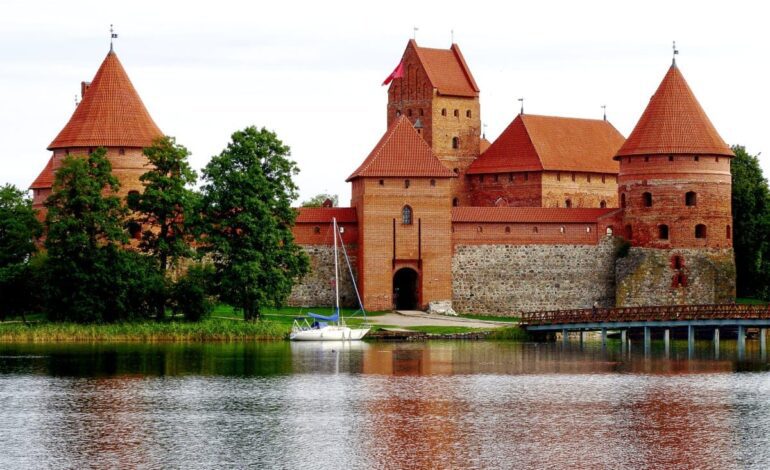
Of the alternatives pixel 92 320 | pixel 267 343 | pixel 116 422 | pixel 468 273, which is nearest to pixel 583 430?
pixel 116 422

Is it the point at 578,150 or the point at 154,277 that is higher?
the point at 578,150

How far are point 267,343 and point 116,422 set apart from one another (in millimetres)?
16385

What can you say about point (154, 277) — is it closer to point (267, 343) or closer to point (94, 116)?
point (267, 343)

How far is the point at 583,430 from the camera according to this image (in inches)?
1014

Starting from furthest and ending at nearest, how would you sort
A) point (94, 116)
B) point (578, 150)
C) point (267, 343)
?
1. point (578, 150)
2. point (94, 116)
3. point (267, 343)

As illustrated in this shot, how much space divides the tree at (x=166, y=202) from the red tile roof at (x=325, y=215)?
5.67 m

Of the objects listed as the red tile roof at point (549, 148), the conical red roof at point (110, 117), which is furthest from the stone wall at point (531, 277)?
the conical red roof at point (110, 117)

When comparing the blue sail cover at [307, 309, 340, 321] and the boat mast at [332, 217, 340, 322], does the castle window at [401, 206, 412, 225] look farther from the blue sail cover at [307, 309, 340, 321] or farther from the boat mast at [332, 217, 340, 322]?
the blue sail cover at [307, 309, 340, 321]

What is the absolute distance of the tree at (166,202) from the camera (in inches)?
1724

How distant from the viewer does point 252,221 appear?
44.0 metres

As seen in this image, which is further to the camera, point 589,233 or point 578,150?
point 578,150

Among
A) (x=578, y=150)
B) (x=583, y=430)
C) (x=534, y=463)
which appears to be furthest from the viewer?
(x=578, y=150)

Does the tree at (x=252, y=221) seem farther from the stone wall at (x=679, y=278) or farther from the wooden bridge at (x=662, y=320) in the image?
the stone wall at (x=679, y=278)

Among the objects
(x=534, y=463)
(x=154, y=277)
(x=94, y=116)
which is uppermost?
(x=94, y=116)
